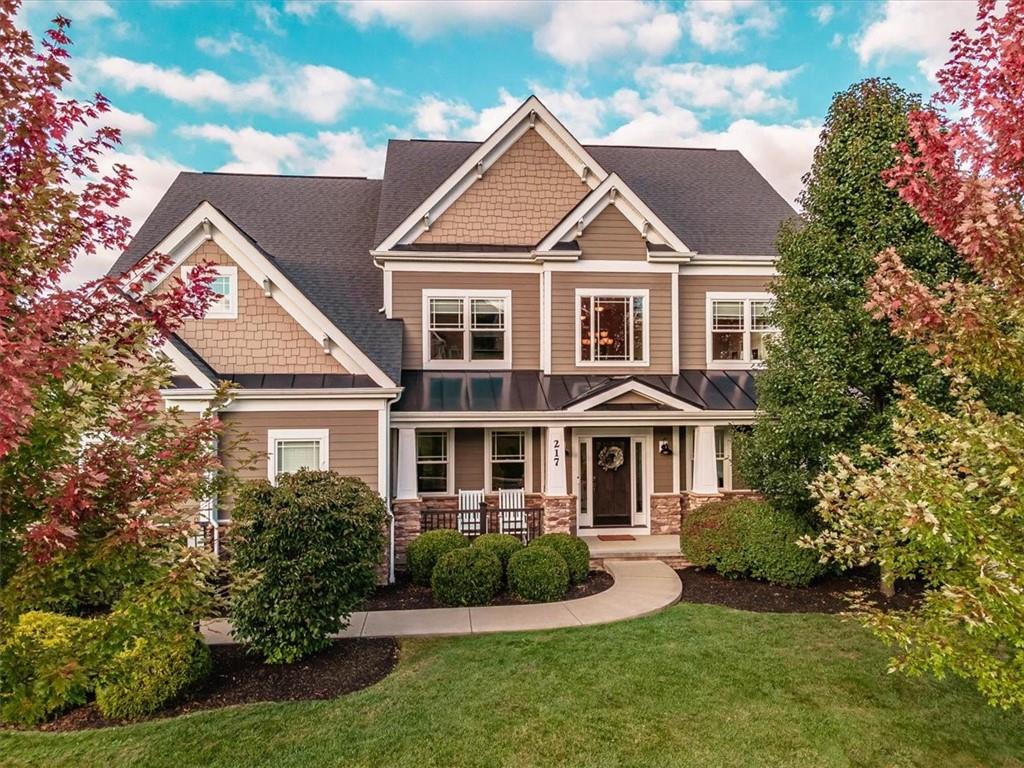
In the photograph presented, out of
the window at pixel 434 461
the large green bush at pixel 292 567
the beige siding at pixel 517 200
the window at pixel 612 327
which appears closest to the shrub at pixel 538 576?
the large green bush at pixel 292 567

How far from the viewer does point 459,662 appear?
7.23 m

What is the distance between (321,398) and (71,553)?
7899 mm

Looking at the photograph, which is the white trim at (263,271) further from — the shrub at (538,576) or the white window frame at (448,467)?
the shrub at (538,576)

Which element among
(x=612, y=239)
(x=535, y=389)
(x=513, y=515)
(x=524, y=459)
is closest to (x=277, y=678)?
(x=513, y=515)

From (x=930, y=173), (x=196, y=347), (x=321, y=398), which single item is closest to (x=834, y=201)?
(x=930, y=173)

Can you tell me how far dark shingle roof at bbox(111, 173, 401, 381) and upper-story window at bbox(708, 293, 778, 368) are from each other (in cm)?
793

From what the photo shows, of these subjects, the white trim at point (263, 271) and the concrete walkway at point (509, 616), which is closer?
the concrete walkway at point (509, 616)

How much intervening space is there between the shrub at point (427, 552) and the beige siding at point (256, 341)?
12.4 feet

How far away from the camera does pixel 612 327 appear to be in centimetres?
1385

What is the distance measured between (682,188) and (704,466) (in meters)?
8.34

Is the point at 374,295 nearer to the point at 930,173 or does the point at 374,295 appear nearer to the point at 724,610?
the point at 724,610

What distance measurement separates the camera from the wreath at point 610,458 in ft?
45.2

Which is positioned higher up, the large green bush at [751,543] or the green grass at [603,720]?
the large green bush at [751,543]

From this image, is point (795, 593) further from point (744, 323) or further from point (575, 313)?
point (575, 313)
